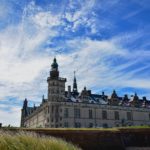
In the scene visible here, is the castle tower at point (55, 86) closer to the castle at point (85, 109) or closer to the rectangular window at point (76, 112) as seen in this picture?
the castle at point (85, 109)

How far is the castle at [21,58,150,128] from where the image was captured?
251 feet

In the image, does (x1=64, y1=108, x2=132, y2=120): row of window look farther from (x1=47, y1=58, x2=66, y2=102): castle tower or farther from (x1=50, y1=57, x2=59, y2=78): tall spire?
(x1=50, y1=57, x2=59, y2=78): tall spire

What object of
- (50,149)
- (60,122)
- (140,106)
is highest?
(140,106)

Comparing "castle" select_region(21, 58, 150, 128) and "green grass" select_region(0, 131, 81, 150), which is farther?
"castle" select_region(21, 58, 150, 128)

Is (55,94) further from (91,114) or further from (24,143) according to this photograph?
(24,143)

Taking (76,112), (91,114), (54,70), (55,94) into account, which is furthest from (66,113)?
(54,70)

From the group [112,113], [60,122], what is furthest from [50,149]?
[112,113]

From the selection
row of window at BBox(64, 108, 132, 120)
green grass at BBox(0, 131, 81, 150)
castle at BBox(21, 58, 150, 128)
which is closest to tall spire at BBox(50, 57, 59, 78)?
castle at BBox(21, 58, 150, 128)

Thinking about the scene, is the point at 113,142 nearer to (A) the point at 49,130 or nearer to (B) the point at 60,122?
(A) the point at 49,130

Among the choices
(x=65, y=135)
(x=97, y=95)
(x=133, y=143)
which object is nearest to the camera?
(x=65, y=135)

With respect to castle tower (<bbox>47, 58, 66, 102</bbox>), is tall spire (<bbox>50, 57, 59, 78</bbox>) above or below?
above

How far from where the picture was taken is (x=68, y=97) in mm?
80688

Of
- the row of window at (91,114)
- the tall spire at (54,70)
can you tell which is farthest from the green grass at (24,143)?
the tall spire at (54,70)

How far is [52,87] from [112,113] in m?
19.7
